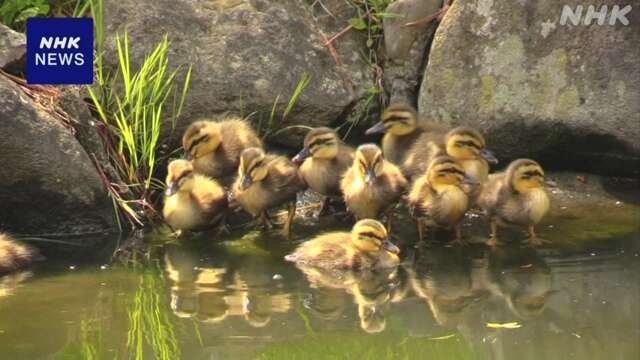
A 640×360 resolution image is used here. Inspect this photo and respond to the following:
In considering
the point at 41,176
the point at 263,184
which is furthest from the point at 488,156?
the point at 41,176

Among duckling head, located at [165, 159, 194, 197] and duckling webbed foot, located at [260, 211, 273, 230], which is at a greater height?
duckling head, located at [165, 159, 194, 197]

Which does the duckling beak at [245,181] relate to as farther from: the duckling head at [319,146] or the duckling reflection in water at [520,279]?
the duckling reflection in water at [520,279]

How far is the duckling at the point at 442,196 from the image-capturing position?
762cm

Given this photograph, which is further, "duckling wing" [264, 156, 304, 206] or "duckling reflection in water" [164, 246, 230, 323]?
"duckling wing" [264, 156, 304, 206]

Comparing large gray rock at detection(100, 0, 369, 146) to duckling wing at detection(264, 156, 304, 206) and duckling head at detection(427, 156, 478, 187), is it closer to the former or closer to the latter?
duckling wing at detection(264, 156, 304, 206)

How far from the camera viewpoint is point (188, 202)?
7.97m

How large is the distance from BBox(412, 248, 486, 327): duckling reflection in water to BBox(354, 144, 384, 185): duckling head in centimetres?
52

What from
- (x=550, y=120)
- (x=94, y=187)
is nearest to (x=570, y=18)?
(x=550, y=120)

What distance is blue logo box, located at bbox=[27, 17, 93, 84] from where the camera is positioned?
8633 millimetres

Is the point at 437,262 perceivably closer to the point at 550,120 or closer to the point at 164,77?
the point at 550,120

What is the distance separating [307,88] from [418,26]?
0.92 m

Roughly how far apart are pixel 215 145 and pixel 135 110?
21.9 inches

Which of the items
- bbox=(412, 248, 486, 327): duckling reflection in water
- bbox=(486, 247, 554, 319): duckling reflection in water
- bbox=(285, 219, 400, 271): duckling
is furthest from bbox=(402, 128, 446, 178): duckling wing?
bbox=(285, 219, 400, 271): duckling

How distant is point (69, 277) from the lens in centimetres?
716
